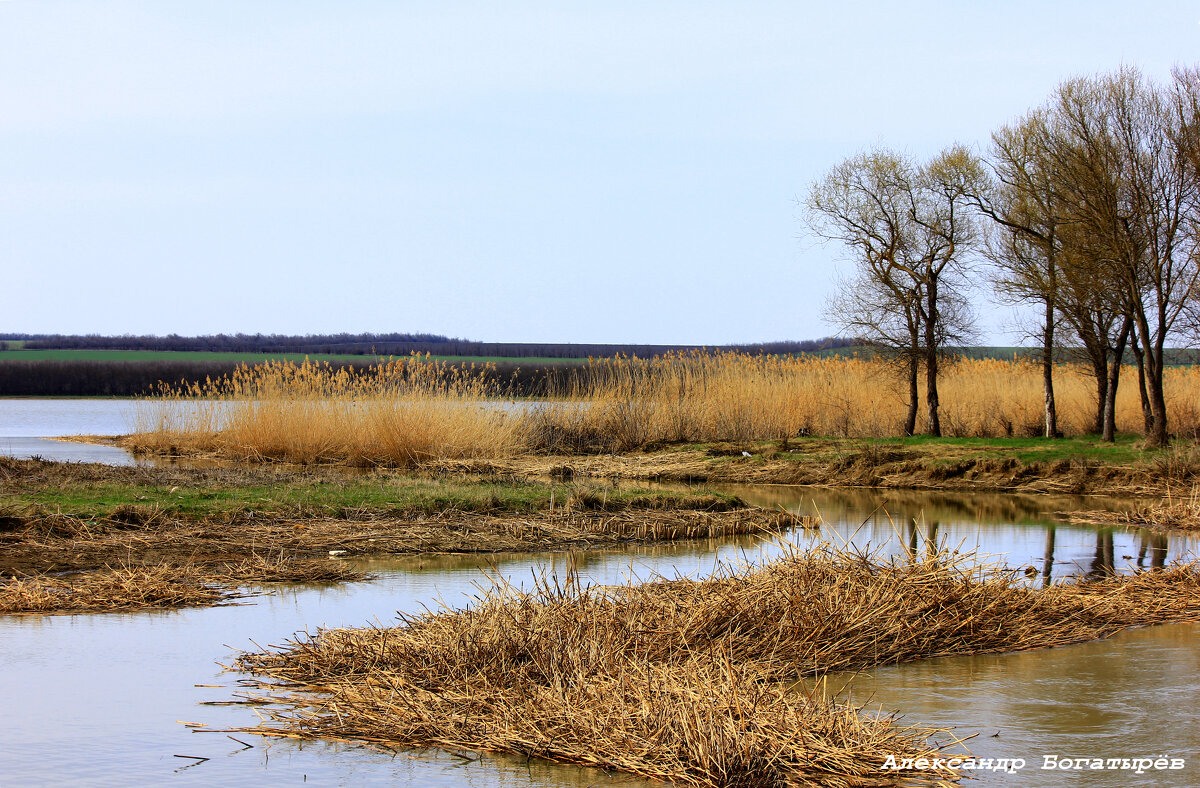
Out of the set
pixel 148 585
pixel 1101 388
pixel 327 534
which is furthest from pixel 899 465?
pixel 148 585

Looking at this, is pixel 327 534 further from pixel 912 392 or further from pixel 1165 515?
pixel 912 392

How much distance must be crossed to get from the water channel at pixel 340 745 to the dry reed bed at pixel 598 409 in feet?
36.9

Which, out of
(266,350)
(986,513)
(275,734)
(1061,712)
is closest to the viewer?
(275,734)

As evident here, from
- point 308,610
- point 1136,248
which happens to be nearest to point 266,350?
point 1136,248

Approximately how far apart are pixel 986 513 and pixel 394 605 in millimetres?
9659

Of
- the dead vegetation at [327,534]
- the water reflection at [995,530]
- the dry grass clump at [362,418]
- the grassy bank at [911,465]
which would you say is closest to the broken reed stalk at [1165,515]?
the water reflection at [995,530]

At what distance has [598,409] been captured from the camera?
912 inches

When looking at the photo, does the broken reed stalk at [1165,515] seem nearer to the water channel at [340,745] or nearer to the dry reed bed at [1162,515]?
the dry reed bed at [1162,515]

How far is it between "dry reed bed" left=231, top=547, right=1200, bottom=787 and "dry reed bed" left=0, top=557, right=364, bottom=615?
198cm

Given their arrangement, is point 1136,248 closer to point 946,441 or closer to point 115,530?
point 946,441

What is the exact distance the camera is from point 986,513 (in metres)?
14.4

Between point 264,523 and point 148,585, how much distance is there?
3.32 m

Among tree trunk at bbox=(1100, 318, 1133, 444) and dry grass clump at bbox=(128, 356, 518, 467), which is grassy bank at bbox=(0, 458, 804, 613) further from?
tree trunk at bbox=(1100, 318, 1133, 444)

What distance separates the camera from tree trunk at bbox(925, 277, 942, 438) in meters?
24.5
